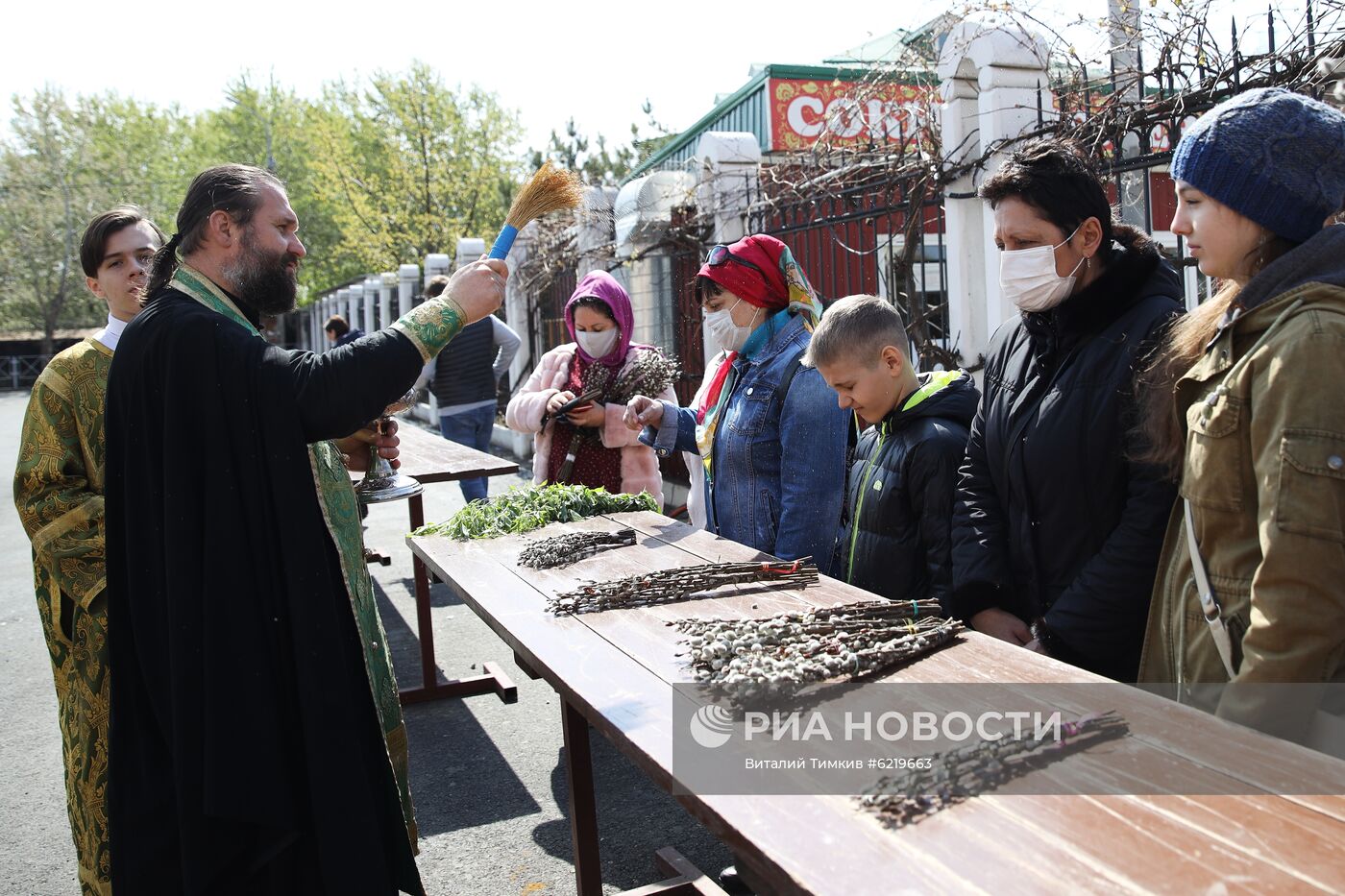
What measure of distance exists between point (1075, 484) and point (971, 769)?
1.02 meters

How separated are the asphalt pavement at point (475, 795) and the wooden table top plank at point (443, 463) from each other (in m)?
1.04

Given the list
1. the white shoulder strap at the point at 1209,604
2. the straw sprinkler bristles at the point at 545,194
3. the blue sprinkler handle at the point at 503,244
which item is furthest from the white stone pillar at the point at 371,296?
the white shoulder strap at the point at 1209,604

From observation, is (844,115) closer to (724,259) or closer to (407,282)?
(724,259)

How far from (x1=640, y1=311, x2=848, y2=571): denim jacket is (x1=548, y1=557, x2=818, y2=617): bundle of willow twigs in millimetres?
371

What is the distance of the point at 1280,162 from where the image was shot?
1.89m

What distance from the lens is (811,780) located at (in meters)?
1.62

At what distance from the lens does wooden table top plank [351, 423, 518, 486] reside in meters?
5.46

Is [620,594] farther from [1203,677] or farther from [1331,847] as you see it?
[1331,847]

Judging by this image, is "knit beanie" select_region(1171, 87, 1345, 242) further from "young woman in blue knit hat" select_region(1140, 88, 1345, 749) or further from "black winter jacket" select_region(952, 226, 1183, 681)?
"black winter jacket" select_region(952, 226, 1183, 681)

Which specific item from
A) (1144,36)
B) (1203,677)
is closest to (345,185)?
(1144,36)

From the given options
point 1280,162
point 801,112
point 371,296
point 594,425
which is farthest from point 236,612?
point 371,296

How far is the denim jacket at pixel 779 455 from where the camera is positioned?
325 cm

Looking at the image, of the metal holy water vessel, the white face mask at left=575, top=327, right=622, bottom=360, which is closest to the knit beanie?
the metal holy water vessel

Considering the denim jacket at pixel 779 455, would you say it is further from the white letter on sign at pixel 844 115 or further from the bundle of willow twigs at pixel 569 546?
the white letter on sign at pixel 844 115
